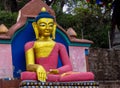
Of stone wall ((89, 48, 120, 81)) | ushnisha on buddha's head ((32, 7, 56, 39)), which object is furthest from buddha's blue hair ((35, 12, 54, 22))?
stone wall ((89, 48, 120, 81))

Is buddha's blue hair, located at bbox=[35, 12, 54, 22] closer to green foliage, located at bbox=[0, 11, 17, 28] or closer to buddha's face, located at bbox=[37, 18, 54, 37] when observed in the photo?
buddha's face, located at bbox=[37, 18, 54, 37]

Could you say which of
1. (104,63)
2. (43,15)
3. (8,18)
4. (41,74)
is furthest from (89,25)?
(41,74)

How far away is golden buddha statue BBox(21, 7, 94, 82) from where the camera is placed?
20.6 feet

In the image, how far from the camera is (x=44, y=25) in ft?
21.8

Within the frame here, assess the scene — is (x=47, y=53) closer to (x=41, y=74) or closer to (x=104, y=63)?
(x=41, y=74)

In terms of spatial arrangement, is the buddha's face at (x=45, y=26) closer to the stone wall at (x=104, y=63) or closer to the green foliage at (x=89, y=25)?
the stone wall at (x=104, y=63)

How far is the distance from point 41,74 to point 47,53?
683 millimetres

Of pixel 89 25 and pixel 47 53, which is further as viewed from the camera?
pixel 89 25

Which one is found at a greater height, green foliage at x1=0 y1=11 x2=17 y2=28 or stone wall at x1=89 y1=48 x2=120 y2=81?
green foliage at x1=0 y1=11 x2=17 y2=28

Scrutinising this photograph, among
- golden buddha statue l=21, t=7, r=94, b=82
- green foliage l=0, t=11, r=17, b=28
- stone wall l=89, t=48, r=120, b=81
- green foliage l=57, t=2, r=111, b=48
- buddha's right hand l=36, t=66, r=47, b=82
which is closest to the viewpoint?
buddha's right hand l=36, t=66, r=47, b=82

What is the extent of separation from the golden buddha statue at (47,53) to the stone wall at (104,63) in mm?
2967

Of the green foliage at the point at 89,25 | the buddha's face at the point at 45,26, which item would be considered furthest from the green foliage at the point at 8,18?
the buddha's face at the point at 45,26

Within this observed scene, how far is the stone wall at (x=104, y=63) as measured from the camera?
9695 mm

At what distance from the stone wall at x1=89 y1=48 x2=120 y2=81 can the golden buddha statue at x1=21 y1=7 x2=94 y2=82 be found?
2967 millimetres
